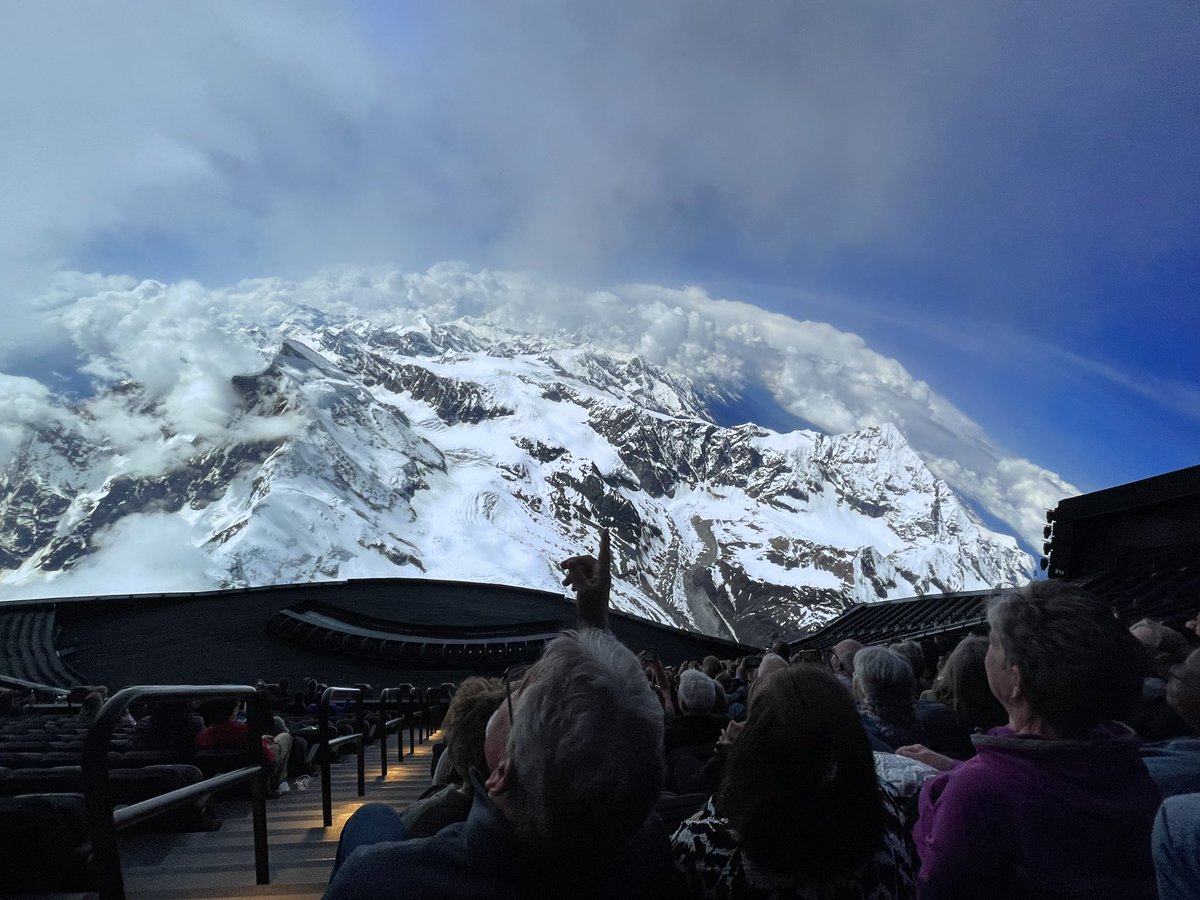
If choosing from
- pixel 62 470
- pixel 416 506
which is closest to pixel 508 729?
pixel 416 506

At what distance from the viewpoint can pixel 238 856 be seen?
3.00m

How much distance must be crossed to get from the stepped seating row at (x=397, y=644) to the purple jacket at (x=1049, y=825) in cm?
2236

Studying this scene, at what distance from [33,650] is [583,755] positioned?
76.6 feet

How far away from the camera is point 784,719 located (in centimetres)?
Result: 144

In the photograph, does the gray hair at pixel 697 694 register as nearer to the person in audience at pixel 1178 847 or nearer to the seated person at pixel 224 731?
the seated person at pixel 224 731

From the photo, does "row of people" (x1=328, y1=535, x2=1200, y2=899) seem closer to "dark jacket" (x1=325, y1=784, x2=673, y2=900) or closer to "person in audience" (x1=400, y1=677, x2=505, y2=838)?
"dark jacket" (x1=325, y1=784, x2=673, y2=900)

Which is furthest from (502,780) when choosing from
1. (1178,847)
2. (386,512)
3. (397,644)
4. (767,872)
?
(386,512)

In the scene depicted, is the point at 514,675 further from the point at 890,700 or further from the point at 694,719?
the point at 694,719

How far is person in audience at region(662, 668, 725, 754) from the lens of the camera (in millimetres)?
3369

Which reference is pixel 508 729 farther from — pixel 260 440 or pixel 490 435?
pixel 490 435

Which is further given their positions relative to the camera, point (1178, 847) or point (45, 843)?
point (45, 843)

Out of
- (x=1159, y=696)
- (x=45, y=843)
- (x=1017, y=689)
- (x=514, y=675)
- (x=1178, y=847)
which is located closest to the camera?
(x=1178, y=847)

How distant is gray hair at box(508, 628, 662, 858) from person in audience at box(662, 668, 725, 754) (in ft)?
6.85

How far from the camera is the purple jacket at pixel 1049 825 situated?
161 centimetres
